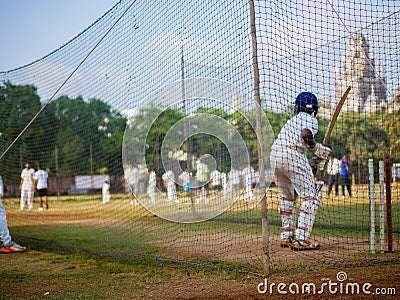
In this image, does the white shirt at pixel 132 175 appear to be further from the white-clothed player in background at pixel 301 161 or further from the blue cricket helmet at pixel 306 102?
the blue cricket helmet at pixel 306 102

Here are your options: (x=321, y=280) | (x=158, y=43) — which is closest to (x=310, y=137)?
(x=321, y=280)

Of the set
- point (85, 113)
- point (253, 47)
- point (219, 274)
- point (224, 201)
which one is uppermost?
point (85, 113)

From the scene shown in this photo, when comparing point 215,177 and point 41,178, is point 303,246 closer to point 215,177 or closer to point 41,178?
point 215,177

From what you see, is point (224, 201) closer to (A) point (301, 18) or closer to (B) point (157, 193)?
(B) point (157, 193)

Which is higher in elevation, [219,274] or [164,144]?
[164,144]

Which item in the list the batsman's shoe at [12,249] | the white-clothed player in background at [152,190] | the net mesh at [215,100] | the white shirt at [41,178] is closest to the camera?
the net mesh at [215,100]

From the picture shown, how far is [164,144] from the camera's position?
10.5 meters

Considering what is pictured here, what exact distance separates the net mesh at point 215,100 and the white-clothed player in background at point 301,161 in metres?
0.22

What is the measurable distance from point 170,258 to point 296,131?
8.66 feet

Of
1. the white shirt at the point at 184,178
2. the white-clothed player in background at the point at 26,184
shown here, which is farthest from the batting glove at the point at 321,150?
the white-clothed player in background at the point at 26,184

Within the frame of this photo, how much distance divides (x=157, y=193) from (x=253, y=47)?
6.01m

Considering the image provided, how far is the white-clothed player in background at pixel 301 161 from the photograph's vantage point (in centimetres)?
739

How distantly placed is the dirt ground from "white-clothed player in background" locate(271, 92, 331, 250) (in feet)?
5.49

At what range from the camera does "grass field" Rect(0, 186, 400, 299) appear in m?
5.65
